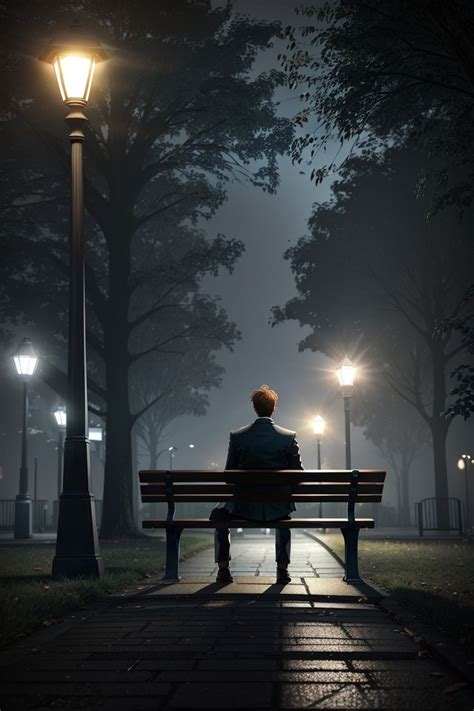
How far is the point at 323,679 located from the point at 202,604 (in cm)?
304

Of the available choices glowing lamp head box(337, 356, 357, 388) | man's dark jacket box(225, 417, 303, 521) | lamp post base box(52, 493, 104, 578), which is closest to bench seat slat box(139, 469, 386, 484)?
man's dark jacket box(225, 417, 303, 521)

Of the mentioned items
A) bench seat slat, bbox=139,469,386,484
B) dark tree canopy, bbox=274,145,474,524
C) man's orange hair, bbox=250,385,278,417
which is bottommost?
bench seat slat, bbox=139,469,386,484

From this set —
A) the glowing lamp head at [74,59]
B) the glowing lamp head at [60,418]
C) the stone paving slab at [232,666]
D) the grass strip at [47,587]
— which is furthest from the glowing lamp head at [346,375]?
the stone paving slab at [232,666]

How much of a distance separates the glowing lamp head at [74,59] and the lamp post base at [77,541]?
439cm

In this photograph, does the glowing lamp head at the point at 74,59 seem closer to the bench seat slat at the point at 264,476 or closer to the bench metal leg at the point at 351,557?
the bench seat slat at the point at 264,476

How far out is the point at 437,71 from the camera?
12.3 meters

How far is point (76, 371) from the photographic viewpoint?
9.82 meters

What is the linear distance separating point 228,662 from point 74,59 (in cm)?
726

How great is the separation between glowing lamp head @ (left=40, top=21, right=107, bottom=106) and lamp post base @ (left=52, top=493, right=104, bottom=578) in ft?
14.4

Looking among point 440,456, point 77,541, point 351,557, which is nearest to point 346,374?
point 440,456

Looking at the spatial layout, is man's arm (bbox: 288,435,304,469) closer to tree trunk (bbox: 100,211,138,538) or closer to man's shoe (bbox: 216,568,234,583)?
man's shoe (bbox: 216,568,234,583)

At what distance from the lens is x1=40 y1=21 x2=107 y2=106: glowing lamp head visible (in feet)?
32.6

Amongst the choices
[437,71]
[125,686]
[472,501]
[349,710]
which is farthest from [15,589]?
[472,501]

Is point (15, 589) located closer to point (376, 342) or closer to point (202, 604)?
point (202, 604)
